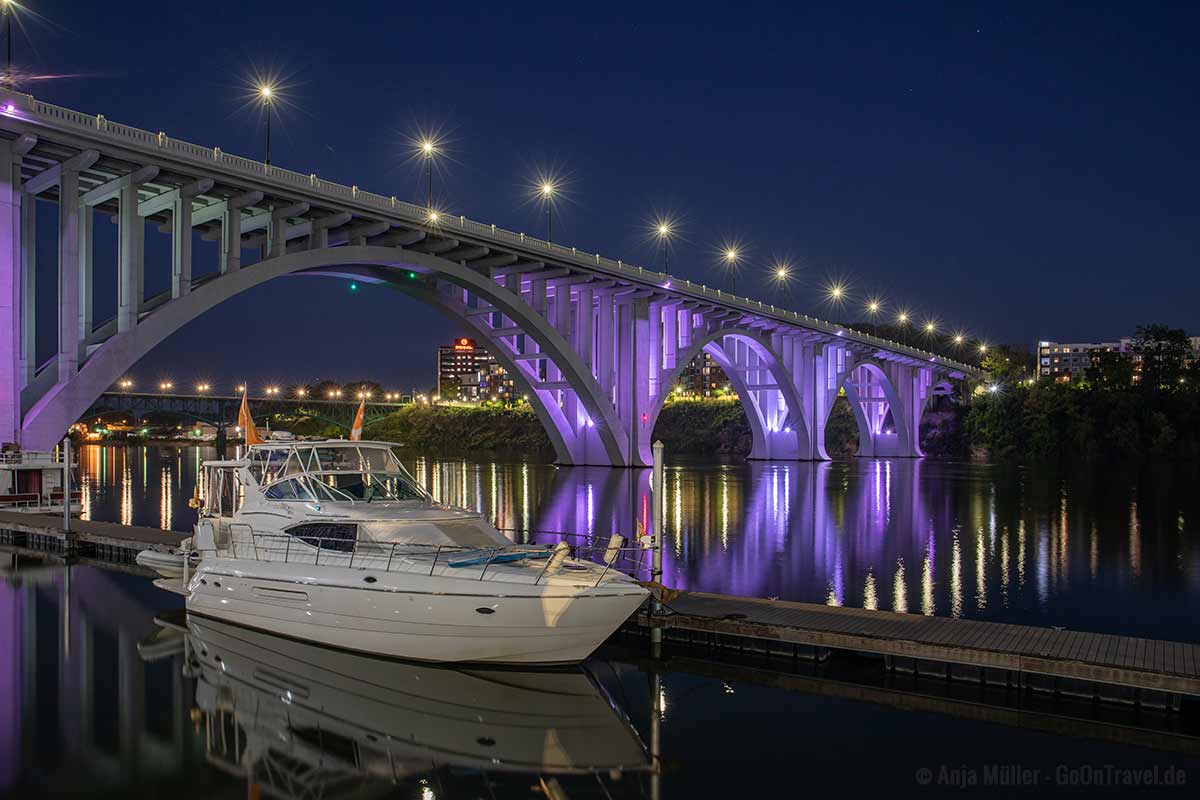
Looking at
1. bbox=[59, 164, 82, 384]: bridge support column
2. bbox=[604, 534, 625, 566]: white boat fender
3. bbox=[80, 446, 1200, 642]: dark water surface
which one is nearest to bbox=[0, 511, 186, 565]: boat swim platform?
bbox=[80, 446, 1200, 642]: dark water surface

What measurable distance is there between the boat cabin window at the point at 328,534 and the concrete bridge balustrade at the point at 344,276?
57.6 ft

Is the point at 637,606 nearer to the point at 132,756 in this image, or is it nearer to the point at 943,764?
the point at 943,764

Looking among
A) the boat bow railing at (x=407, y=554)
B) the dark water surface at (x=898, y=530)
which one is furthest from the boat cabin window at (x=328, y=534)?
the dark water surface at (x=898, y=530)

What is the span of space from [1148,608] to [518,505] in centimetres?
2065

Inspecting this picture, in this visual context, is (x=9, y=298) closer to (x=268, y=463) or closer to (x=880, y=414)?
(x=268, y=463)

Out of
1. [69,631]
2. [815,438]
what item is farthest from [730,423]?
[69,631]

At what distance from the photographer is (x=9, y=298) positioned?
25.6 metres

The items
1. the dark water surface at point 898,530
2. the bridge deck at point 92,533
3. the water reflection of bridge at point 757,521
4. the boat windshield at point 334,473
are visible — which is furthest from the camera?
the bridge deck at point 92,533

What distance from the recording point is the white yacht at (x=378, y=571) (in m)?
10.7

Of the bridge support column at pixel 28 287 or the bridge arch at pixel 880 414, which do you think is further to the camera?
the bridge arch at pixel 880 414

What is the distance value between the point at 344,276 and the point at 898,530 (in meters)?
28.2

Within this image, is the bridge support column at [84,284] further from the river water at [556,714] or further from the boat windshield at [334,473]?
the boat windshield at [334,473]

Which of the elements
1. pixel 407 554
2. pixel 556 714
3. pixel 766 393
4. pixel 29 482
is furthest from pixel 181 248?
pixel 766 393

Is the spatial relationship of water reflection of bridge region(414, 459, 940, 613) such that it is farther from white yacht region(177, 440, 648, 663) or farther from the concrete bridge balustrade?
the concrete bridge balustrade
